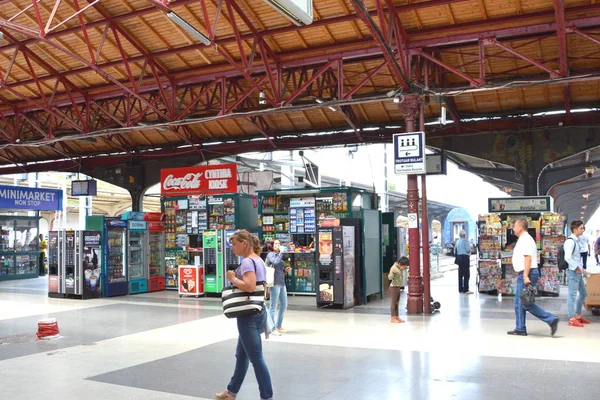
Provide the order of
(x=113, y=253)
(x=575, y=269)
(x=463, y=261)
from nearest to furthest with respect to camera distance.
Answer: (x=575, y=269), (x=463, y=261), (x=113, y=253)

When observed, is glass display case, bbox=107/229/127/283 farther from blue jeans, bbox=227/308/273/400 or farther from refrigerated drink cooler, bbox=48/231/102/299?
blue jeans, bbox=227/308/273/400

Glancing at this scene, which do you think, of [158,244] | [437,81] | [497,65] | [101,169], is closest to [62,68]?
[158,244]

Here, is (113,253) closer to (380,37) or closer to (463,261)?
(463,261)

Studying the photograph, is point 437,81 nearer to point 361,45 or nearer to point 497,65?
point 497,65

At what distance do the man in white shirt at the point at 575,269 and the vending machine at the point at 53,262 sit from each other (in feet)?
39.7

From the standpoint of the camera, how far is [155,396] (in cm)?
595

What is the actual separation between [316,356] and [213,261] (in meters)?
8.10

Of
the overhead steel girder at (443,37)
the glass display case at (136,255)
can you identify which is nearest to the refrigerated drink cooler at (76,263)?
the glass display case at (136,255)

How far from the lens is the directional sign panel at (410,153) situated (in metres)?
11.7

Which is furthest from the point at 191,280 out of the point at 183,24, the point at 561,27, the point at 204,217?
the point at 561,27

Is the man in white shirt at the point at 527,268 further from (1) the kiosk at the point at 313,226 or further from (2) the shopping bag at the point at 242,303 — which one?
(1) the kiosk at the point at 313,226

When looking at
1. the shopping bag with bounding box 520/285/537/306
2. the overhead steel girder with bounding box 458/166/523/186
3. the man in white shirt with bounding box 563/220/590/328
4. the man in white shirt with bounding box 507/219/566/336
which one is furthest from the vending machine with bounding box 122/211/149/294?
the man in white shirt with bounding box 563/220/590/328

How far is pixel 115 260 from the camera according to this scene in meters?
16.1

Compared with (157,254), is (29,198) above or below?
above
